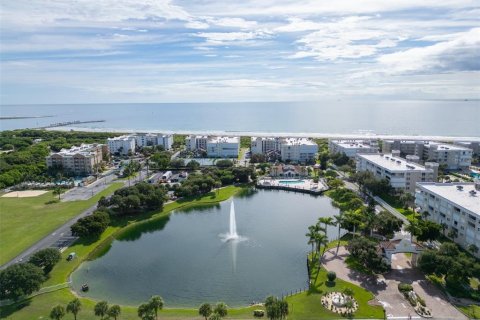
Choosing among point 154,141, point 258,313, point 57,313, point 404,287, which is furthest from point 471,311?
point 154,141

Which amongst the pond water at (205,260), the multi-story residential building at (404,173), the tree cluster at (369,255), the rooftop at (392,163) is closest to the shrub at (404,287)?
the tree cluster at (369,255)

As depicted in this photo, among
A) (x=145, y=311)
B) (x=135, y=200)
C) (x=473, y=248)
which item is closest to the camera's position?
(x=145, y=311)

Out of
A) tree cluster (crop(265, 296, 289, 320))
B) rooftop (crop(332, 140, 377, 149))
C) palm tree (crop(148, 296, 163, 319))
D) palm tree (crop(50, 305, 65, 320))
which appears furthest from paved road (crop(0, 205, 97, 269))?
rooftop (crop(332, 140, 377, 149))

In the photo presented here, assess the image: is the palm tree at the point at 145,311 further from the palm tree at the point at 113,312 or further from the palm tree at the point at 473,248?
the palm tree at the point at 473,248

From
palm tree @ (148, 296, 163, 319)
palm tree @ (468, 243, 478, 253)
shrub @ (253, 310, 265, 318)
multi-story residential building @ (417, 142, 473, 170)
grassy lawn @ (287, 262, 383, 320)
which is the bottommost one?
shrub @ (253, 310, 265, 318)

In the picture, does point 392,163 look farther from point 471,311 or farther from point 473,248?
point 471,311

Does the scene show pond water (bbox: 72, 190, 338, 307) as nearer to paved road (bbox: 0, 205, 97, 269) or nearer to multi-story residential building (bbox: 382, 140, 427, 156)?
paved road (bbox: 0, 205, 97, 269)
